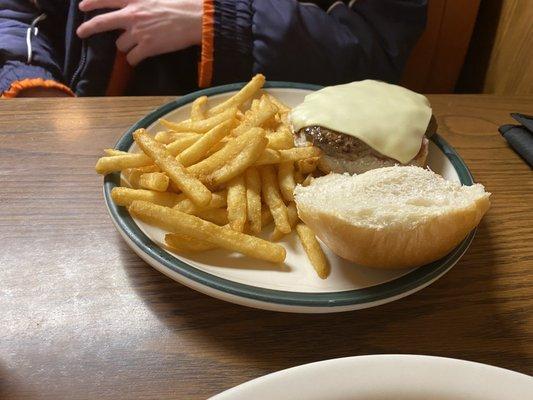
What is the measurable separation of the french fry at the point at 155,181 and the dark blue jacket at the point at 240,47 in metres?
0.62

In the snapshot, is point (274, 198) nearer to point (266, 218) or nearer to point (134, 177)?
point (266, 218)

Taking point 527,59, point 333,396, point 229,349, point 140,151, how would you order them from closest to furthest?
point 333,396 < point 229,349 < point 140,151 < point 527,59

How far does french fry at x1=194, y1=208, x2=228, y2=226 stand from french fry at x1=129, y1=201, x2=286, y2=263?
90mm

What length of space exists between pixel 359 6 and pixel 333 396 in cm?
151

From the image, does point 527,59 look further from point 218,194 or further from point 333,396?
point 333,396

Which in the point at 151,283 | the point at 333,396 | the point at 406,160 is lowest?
the point at 151,283

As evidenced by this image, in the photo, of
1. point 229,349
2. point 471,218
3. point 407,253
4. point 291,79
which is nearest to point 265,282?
point 229,349

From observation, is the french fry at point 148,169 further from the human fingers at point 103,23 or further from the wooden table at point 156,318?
the human fingers at point 103,23

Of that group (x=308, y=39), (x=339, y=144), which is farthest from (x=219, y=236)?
(x=308, y=39)

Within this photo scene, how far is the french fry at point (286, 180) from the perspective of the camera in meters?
1.13

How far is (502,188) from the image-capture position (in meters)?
1.32

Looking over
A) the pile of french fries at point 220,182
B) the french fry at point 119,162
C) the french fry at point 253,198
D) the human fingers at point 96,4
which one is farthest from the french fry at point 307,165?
the human fingers at point 96,4

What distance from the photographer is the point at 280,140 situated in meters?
1.21

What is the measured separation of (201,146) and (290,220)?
0.24 meters
